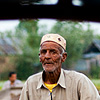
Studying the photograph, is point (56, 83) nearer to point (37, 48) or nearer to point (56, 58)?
point (56, 58)

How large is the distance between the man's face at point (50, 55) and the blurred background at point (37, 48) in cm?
871

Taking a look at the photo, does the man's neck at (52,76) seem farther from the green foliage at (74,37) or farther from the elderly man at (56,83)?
the green foliage at (74,37)

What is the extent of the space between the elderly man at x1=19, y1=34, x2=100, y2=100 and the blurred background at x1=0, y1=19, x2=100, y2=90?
8666mm

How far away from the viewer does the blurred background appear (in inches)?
424

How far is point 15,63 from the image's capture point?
37.2 ft

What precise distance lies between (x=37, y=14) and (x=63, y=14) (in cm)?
74

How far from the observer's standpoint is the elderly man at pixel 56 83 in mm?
1704

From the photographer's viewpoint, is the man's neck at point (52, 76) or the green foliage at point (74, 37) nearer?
the man's neck at point (52, 76)

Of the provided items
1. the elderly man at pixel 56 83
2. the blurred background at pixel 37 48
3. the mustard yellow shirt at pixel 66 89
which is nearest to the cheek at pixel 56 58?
the elderly man at pixel 56 83

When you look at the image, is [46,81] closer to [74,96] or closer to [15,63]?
[74,96]

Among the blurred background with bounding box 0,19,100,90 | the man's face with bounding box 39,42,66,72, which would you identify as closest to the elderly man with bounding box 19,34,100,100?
the man's face with bounding box 39,42,66,72

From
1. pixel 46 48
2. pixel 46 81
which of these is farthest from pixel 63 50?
pixel 46 81

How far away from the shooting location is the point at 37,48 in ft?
37.1

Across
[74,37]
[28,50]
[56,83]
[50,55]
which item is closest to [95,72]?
[74,37]
